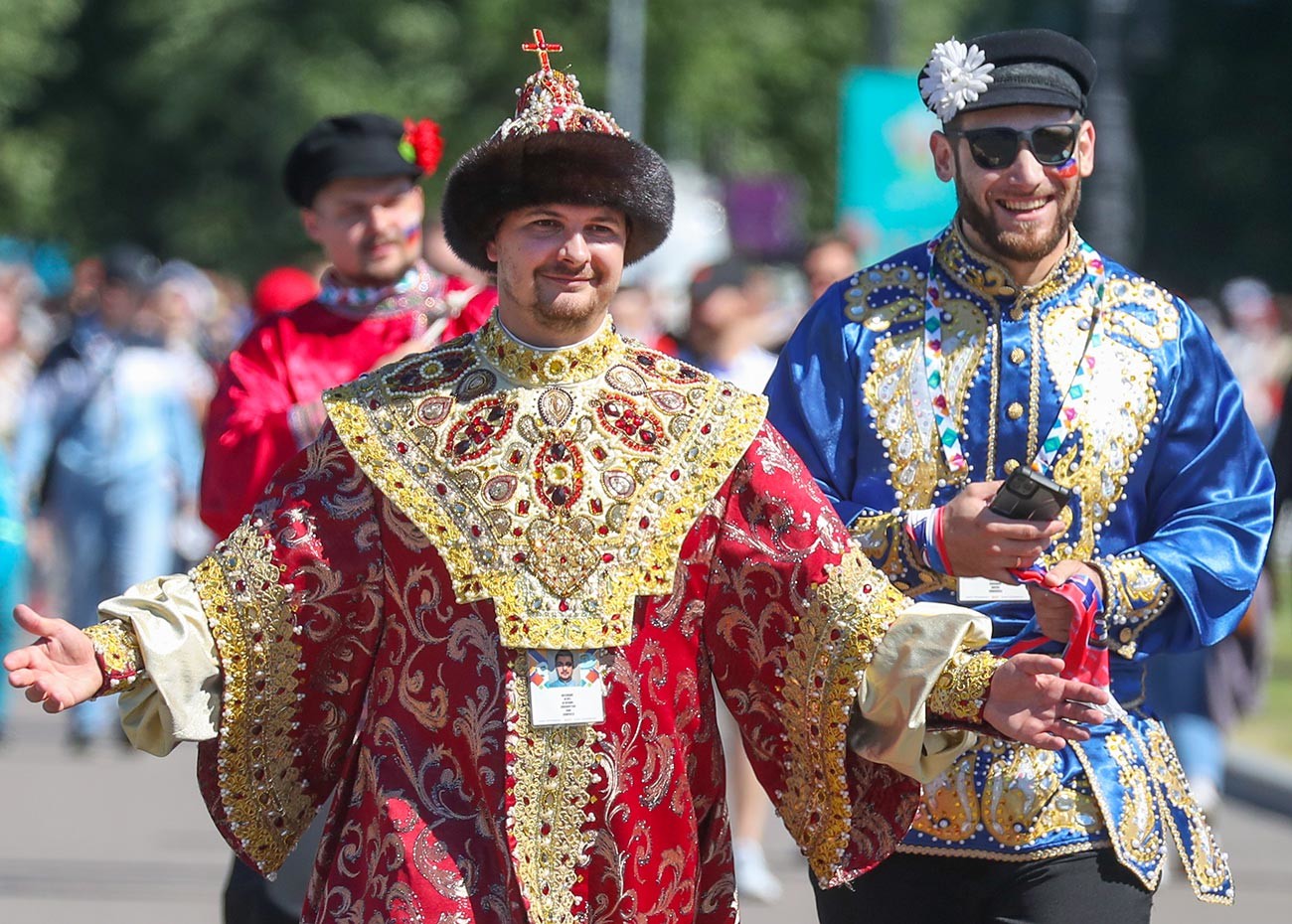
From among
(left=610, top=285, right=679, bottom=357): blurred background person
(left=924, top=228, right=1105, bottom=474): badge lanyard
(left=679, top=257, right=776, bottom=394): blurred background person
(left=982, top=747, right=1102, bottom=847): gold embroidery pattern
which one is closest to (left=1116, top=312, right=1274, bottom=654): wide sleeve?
(left=924, top=228, right=1105, bottom=474): badge lanyard

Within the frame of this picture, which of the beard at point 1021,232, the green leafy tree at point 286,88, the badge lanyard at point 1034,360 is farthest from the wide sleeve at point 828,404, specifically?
the green leafy tree at point 286,88

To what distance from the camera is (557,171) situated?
4.19 metres

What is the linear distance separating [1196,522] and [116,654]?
1.94 meters

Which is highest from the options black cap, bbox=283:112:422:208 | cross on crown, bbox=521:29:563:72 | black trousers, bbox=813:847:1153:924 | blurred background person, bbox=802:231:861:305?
blurred background person, bbox=802:231:861:305

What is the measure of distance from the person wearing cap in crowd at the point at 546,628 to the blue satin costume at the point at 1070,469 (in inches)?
13.8

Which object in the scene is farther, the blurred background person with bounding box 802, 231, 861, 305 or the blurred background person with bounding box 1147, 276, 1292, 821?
the blurred background person with bounding box 802, 231, 861, 305

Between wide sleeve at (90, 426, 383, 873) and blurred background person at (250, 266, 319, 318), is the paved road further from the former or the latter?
wide sleeve at (90, 426, 383, 873)

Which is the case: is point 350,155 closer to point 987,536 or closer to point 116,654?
point 116,654

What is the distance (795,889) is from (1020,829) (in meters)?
4.15

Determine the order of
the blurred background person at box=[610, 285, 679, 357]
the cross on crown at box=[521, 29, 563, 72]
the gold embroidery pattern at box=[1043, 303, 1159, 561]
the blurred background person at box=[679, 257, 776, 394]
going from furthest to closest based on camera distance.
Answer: the blurred background person at box=[610, 285, 679, 357]
the blurred background person at box=[679, 257, 776, 394]
the gold embroidery pattern at box=[1043, 303, 1159, 561]
the cross on crown at box=[521, 29, 563, 72]

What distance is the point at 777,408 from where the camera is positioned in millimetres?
4781

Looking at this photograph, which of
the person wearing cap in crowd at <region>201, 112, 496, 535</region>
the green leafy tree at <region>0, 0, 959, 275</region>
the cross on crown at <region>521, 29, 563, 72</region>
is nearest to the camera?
the cross on crown at <region>521, 29, 563, 72</region>

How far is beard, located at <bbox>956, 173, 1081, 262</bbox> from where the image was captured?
4656 mm

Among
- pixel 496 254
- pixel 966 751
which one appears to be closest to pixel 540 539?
pixel 496 254
